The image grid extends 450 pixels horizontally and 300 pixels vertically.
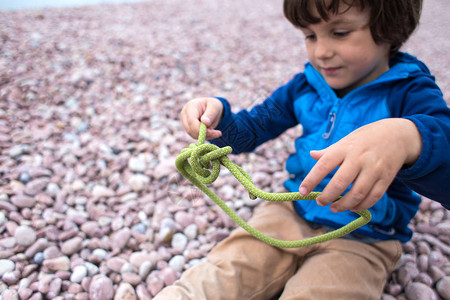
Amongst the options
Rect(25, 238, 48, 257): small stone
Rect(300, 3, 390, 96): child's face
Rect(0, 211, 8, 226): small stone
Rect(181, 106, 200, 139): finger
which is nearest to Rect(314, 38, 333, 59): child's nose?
Rect(300, 3, 390, 96): child's face

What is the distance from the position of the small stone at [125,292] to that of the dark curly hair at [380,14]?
1.03m

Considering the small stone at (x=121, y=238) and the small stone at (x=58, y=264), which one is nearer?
the small stone at (x=58, y=264)

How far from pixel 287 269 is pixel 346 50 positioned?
733 millimetres

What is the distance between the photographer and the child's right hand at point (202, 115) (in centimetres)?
96

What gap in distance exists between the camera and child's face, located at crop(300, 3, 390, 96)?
0.99m

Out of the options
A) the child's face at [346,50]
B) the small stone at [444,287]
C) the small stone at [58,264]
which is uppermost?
the child's face at [346,50]

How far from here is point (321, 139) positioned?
1.09 m

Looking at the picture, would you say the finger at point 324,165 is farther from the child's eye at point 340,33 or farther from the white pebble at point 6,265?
the white pebble at point 6,265

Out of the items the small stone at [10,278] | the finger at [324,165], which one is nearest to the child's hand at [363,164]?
the finger at [324,165]

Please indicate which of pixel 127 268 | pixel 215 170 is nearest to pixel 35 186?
pixel 127 268

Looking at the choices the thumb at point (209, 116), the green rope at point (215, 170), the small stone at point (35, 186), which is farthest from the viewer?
the small stone at point (35, 186)

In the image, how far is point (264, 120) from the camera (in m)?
1.23

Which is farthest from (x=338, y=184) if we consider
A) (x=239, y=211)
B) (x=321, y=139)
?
(x=239, y=211)

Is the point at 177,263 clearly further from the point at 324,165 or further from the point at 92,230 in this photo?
the point at 324,165
